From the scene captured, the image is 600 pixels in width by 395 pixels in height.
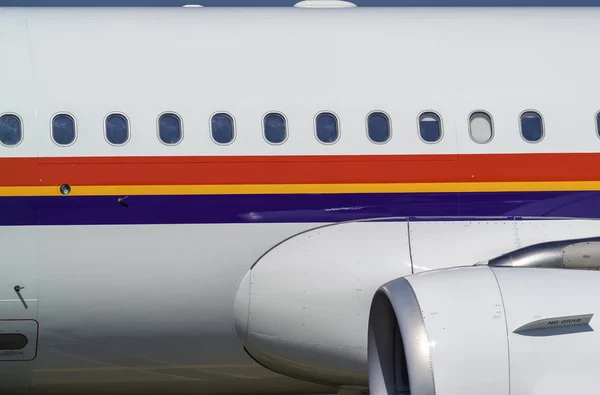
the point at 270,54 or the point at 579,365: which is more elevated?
the point at 270,54

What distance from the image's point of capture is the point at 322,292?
350 inches

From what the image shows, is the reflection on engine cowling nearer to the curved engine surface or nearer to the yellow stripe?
the curved engine surface

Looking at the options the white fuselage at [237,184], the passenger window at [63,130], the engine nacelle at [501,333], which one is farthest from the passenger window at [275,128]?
the engine nacelle at [501,333]

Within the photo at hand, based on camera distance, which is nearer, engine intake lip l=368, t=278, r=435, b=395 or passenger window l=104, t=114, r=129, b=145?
engine intake lip l=368, t=278, r=435, b=395

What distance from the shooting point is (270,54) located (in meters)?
9.48

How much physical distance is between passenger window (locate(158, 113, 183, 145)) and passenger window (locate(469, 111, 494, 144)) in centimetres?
224

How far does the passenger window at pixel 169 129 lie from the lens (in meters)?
9.11

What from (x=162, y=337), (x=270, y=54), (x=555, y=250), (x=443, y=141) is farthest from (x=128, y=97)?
(x=555, y=250)

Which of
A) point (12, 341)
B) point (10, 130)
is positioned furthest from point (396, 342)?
point (10, 130)

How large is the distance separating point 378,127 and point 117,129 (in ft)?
6.52

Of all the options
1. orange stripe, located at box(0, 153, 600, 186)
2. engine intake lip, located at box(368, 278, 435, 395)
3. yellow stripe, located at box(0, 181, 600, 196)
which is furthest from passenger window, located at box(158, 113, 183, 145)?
engine intake lip, located at box(368, 278, 435, 395)

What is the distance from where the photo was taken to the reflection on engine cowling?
348 inches

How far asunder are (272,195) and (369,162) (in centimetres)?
78

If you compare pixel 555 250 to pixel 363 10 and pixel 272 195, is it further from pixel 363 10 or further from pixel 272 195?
pixel 363 10
